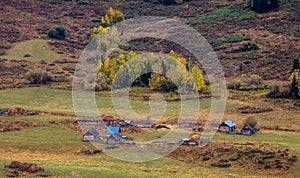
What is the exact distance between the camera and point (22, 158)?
202ft

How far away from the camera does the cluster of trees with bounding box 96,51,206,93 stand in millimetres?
95375

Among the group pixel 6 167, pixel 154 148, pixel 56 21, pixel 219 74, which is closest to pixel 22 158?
pixel 6 167

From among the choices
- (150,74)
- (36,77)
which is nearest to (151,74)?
(150,74)

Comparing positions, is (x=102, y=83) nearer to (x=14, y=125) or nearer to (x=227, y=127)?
(x=14, y=125)

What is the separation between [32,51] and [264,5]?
46.4 meters

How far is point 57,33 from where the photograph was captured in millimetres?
131375

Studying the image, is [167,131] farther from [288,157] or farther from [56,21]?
[56,21]

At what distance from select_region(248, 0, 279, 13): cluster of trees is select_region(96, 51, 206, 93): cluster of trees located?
43252 mm

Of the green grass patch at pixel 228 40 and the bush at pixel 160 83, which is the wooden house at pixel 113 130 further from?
the green grass patch at pixel 228 40

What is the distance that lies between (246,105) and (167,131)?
17.9 meters

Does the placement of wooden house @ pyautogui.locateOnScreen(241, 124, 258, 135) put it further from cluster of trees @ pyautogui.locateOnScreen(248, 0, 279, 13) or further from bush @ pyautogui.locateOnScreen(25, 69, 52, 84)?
cluster of trees @ pyautogui.locateOnScreen(248, 0, 279, 13)

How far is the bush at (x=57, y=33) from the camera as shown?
5148 inches

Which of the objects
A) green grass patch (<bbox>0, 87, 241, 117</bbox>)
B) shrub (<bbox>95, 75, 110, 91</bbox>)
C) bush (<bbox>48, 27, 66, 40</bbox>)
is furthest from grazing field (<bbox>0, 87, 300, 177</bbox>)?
bush (<bbox>48, 27, 66, 40</bbox>)

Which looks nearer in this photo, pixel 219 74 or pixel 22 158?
pixel 22 158
